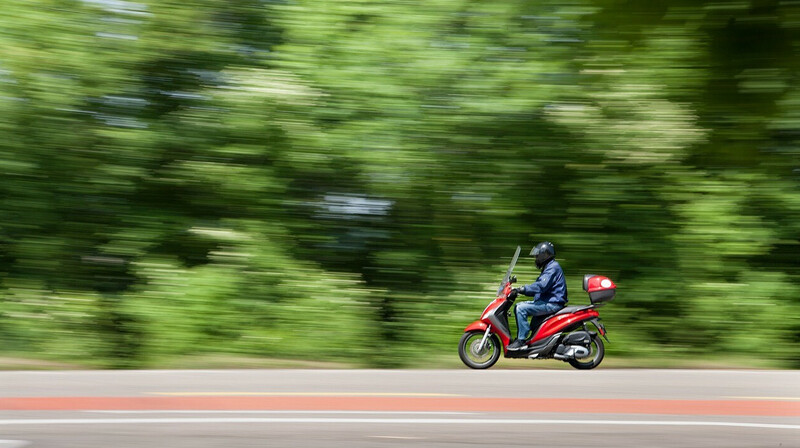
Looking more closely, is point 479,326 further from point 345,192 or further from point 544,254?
point 345,192

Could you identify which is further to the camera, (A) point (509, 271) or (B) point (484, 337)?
(A) point (509, 271)

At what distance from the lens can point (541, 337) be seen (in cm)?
902

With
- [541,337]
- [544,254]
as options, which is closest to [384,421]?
[541,337]

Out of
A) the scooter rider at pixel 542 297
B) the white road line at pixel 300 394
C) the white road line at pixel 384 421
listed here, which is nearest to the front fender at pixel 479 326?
the scooter rider at pixel 542 297

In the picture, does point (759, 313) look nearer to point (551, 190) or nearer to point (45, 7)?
point (551, 190)

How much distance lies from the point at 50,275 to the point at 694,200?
8.11 meters

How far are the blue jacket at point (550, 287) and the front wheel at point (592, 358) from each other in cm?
54

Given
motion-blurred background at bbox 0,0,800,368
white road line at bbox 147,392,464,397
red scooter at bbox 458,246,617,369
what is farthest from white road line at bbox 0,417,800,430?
motion-blurred background at bbox 0,0,800,368

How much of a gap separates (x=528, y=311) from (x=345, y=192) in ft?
10.3

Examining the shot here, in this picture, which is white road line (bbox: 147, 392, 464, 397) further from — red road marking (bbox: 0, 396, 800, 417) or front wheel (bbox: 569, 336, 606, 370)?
front wheel (bbox: 569, 336, 606, 370)

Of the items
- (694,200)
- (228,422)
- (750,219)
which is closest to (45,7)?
(228,422)

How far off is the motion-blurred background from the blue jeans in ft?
4.48

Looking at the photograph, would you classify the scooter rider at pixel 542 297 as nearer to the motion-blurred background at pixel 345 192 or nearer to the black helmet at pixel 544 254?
the black helmet at pixel 544 254

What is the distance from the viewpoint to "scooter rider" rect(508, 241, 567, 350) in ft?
29.4
